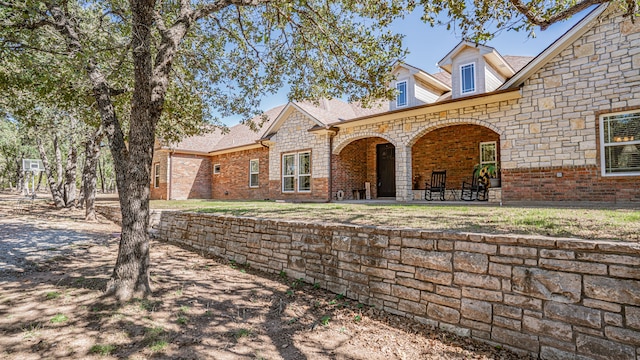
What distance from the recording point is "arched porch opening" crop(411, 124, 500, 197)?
11586 millimetres

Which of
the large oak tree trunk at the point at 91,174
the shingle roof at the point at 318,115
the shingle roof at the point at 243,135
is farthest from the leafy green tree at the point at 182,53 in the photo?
the shingle roof at the point at 243,135

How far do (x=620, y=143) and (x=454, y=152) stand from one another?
513 centimetres

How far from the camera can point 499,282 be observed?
3297 mm

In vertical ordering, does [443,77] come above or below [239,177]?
above

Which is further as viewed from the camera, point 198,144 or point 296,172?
point 198,144

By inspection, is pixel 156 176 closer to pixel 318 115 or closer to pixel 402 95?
pixel 318 115

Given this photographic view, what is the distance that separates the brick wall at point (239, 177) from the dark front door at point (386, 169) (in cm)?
558

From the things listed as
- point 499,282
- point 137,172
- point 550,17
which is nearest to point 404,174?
point 550,17

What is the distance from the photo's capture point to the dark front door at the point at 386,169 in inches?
556

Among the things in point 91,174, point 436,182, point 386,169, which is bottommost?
point 436,182

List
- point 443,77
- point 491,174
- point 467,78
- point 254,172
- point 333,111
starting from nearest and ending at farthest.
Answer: point 491,174 → point 467,78 → point 443,77 → point 333,111 → point 254,172

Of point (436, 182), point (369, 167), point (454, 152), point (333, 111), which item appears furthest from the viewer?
point (333, 111)

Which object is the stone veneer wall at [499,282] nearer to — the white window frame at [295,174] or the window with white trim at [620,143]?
the window with white trim at [620,143]

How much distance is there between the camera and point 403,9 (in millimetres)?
5199
